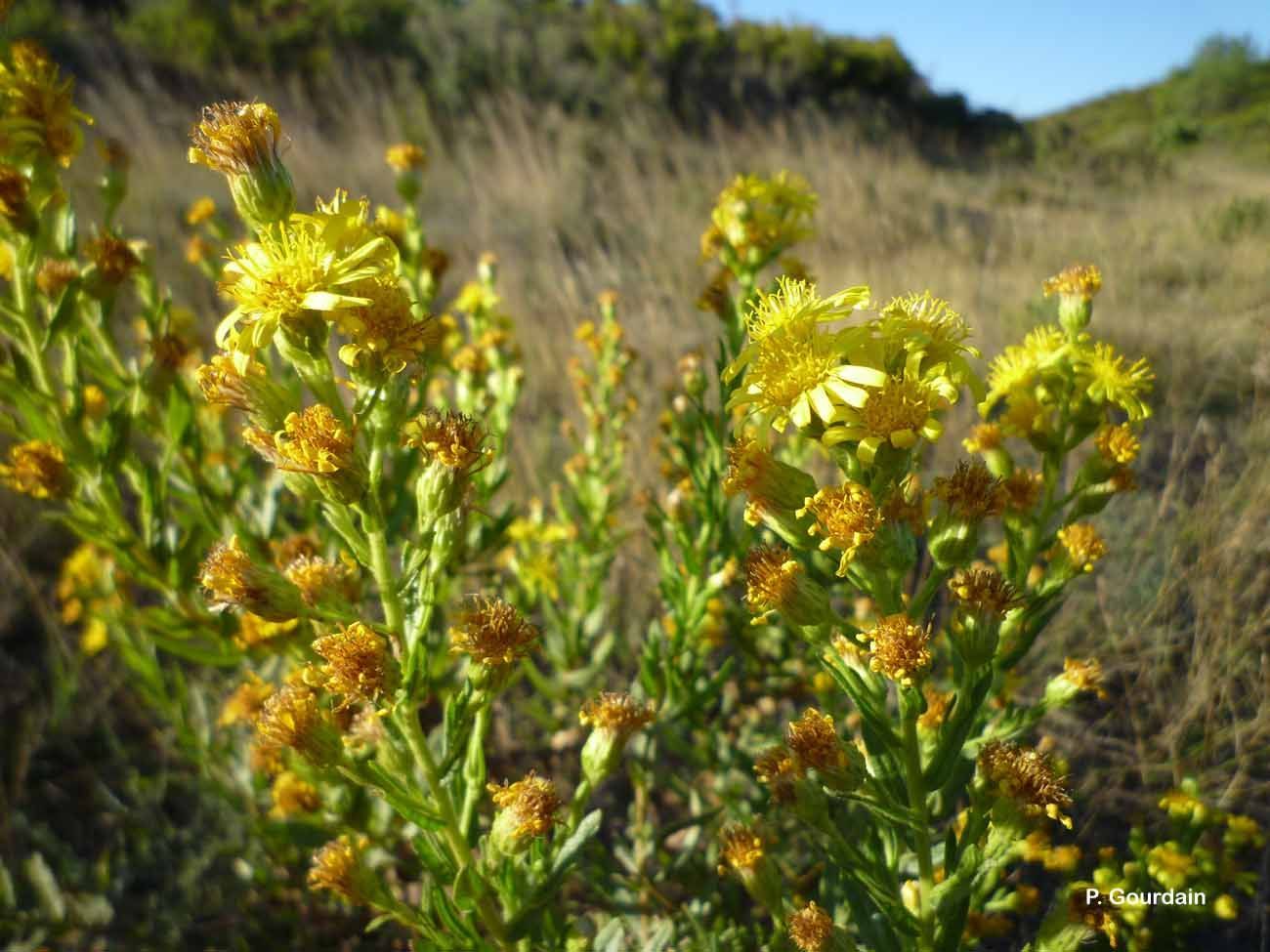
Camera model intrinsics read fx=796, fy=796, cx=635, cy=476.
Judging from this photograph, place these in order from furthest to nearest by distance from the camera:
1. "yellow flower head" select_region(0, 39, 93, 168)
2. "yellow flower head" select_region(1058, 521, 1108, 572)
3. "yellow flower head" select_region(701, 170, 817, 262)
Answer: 1. "yellow flower head" select_region(701, 170, 817, 262)
2. "yellow flower head" select_region(0, 39, 93, 168)
3. "yellow flower head" select_region(1058, 521, 1108, 572)

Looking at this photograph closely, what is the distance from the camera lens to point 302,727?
1.34 m

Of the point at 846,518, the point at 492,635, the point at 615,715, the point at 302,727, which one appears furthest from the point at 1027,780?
the point at 302,727

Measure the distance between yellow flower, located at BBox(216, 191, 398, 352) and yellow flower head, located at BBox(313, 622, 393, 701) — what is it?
0.47 metres

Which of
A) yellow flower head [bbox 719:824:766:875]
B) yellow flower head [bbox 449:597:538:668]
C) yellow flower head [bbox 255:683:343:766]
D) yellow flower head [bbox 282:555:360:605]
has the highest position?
yellow flower head [bbox 282:555:360:605]

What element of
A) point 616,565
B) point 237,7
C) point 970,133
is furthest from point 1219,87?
point 616,565

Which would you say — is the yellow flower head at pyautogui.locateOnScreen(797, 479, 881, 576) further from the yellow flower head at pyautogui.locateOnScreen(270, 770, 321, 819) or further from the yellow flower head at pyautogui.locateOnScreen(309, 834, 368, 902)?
the yellow flower head at pyautogui.locateOnScreen(270, 770, 321, 819)

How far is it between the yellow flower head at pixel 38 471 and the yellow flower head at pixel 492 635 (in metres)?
1.18

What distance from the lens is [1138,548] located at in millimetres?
3137

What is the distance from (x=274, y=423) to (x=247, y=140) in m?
0.45

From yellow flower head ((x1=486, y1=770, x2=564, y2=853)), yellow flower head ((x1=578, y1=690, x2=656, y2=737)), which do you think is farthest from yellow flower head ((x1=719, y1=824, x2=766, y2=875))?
yellow flower head ((x1=486, y1=770, x2=564, y2=853))

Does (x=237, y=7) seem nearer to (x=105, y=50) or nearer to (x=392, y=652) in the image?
(x=105, y=50)

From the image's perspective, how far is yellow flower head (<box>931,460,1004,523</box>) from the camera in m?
1.35

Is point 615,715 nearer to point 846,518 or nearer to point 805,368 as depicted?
point 846,518

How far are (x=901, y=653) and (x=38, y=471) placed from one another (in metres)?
1.90
